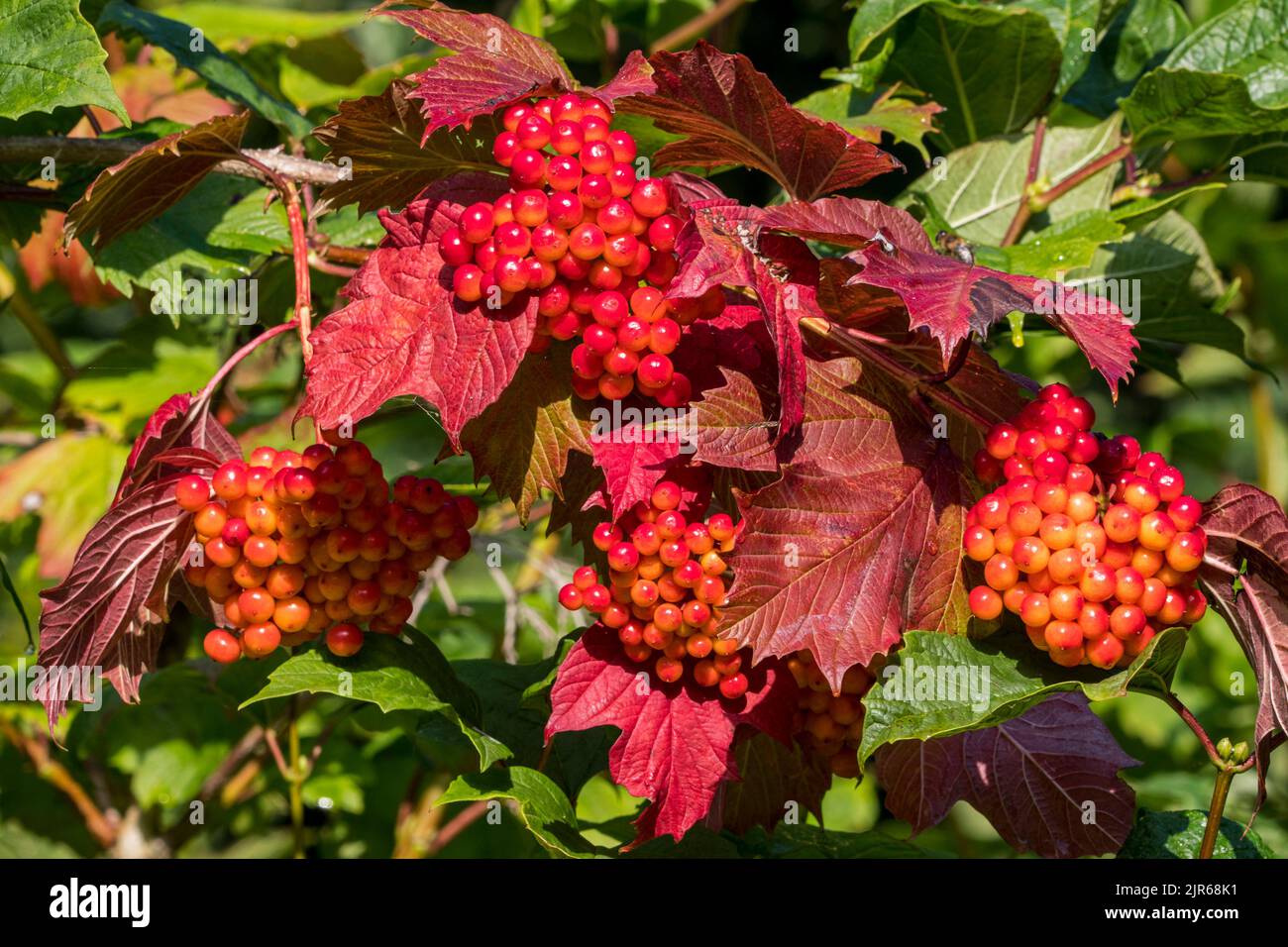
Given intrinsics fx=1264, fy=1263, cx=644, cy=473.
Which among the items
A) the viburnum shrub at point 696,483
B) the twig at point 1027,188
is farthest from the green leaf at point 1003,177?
the viburnum shrub at point 696,483

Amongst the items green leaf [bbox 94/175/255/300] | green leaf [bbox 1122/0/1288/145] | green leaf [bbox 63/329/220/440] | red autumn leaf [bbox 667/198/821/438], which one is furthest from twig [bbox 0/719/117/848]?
green leaf [bbox 1122/0/1288/145]

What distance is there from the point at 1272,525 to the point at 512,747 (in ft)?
2.01

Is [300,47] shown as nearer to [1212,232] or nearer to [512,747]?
[512,747]

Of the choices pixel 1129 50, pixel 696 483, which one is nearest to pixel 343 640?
pixel 696 483

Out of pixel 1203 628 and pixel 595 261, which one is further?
pixel 1203 628

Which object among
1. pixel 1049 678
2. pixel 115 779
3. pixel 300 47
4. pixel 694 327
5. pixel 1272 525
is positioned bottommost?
pixel 115 779

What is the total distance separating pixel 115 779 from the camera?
1593 millimetres

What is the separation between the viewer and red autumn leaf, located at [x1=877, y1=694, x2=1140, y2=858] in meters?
0.94

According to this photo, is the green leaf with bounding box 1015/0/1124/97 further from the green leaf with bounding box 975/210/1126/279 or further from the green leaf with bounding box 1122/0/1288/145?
the green leaf with bounding box 975/210/1126/279

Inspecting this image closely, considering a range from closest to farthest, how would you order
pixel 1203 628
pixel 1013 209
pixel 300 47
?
pixel 1013 209 → pixel 300 47 → pixel 1203 628

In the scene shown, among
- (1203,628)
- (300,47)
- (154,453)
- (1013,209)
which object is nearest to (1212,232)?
(1203,628)

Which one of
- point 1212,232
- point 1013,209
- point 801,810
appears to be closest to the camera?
point 801,810

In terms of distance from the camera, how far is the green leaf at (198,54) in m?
1.23

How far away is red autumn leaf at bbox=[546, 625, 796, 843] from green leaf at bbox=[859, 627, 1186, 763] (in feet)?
0.33
